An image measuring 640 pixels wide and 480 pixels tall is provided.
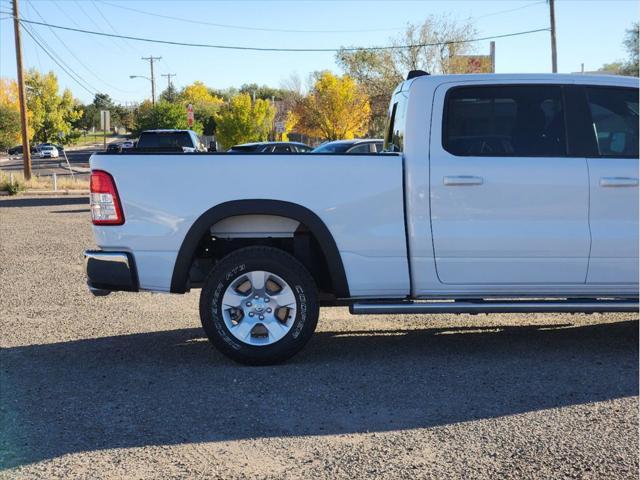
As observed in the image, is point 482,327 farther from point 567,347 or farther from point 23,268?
point 23,268

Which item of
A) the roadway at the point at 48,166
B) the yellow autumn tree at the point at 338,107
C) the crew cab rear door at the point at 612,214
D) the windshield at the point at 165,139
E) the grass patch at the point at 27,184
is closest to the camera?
the crew cab rear door at the point at 612,214

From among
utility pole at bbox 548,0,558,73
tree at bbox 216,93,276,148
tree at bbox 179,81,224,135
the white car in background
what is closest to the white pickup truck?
utility pole at bbox 548,0,558,73

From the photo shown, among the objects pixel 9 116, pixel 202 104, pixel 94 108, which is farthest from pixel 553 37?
pixel 94 108

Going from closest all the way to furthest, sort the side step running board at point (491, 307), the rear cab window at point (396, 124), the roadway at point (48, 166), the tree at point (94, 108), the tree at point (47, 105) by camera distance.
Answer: the side step running board at point (491, 307)
the rear cab window at point (396, 124)
the roadway at point (48, 166)
the tree at point (47, 105)
the tree at point (94, 108)

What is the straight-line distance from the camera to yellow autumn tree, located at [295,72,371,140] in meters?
56.3

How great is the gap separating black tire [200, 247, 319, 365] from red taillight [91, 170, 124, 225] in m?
0.84

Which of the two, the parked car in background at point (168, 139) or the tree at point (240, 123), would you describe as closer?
the parked car in background at point (168, 139)

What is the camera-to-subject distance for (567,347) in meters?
6.39

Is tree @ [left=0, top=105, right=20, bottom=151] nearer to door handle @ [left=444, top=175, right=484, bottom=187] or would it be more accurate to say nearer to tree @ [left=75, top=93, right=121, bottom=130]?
tree @ [left=75, top=93, right=121, bottom=130]

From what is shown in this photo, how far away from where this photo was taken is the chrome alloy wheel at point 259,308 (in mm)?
5812

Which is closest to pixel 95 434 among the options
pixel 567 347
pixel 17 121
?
pixel 567 347

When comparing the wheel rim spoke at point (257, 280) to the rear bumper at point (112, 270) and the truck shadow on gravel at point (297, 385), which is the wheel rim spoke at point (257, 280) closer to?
the truck shadow on gravel at point (297, 385)

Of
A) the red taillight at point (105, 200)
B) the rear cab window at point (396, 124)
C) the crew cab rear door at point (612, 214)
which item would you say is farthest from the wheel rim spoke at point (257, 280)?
the crew cab rear door at point (612, 214)

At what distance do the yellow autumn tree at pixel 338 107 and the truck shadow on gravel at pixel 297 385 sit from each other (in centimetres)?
5051
